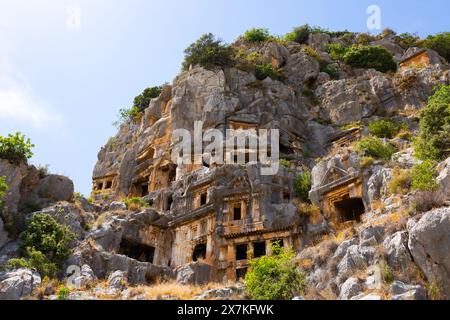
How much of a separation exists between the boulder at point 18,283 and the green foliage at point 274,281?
30.7 feet

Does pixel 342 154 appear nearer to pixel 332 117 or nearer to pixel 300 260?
pixel 300 260

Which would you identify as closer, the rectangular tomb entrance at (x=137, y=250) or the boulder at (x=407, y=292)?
the boulder at (x=407, y=292)

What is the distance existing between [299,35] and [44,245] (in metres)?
46.5

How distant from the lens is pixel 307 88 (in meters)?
51.5

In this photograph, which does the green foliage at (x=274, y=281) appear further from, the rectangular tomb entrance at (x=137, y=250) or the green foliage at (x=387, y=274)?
the rectangular tomb entrance at (x=137, y=250)

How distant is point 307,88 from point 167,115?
1475 cm

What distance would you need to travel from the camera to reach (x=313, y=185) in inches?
1203

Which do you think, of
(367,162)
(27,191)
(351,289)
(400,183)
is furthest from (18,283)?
(367,162)

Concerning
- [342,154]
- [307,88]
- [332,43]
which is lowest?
[342,154]

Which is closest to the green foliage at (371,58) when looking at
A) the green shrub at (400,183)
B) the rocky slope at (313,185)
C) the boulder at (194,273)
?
the rocky slope at (313,185)

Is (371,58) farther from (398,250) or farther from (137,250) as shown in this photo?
(398,250)

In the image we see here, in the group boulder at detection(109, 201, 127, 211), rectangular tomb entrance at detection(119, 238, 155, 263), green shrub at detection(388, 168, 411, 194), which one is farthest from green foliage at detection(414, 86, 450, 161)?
boulder at detection(109, 201, 127, 211)

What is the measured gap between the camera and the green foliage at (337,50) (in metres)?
58.1
